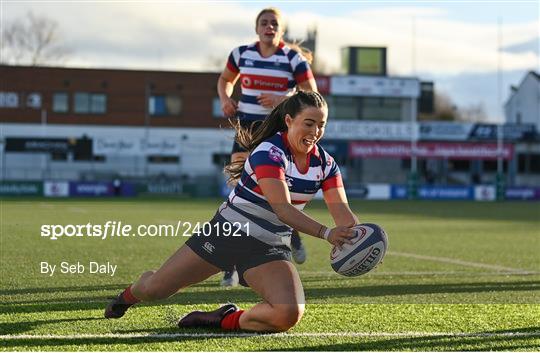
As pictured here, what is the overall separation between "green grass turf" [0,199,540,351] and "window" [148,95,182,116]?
168 feet

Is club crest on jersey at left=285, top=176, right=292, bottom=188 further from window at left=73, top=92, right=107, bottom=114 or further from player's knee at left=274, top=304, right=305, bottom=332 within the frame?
window at left=73, top=92, right=107, bottom=114

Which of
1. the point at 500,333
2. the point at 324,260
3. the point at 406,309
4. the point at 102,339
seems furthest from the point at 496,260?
the point at 102,339

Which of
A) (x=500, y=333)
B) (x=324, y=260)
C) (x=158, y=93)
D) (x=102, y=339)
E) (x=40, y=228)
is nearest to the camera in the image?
(x=102, y=339)

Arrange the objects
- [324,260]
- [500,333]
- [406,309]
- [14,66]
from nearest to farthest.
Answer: [500,333] → [406,309] → [324,260] → [14,66]

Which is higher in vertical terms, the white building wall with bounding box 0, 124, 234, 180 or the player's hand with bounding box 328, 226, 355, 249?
the player's hand with bounding box 328, 226, 355, 249

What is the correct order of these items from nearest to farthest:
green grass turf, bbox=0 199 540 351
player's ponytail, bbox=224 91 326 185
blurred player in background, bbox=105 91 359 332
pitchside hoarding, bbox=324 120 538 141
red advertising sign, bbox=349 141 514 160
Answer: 1. green grass turf, bbox=0 199 540 351
2. blurred player in background, bbox=105 91 359 332
3. player's ponytail, bbox=224 91 326 185
4. red advertising sign, bbox=349 141 514 160
5. pitchside hoarding, bbox=324 120 538 141

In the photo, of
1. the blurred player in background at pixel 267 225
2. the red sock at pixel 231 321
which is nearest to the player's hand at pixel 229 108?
the blurred player in background at pixel 267 225

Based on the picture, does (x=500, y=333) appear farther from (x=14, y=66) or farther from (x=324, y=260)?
(x=14, y=66)

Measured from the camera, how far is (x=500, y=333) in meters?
6.26

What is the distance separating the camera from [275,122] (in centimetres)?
654

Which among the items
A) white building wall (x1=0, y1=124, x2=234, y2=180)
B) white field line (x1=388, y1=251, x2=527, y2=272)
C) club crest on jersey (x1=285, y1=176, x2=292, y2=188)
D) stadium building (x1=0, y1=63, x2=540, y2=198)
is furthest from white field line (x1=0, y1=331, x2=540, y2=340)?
stadium building (x1=0, y1=63, x2=540, y2=198)

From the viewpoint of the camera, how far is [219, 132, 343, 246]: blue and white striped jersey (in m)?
6.22

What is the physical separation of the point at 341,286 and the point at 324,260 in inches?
119

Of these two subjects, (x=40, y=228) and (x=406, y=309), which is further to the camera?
(x=40, y=228)
